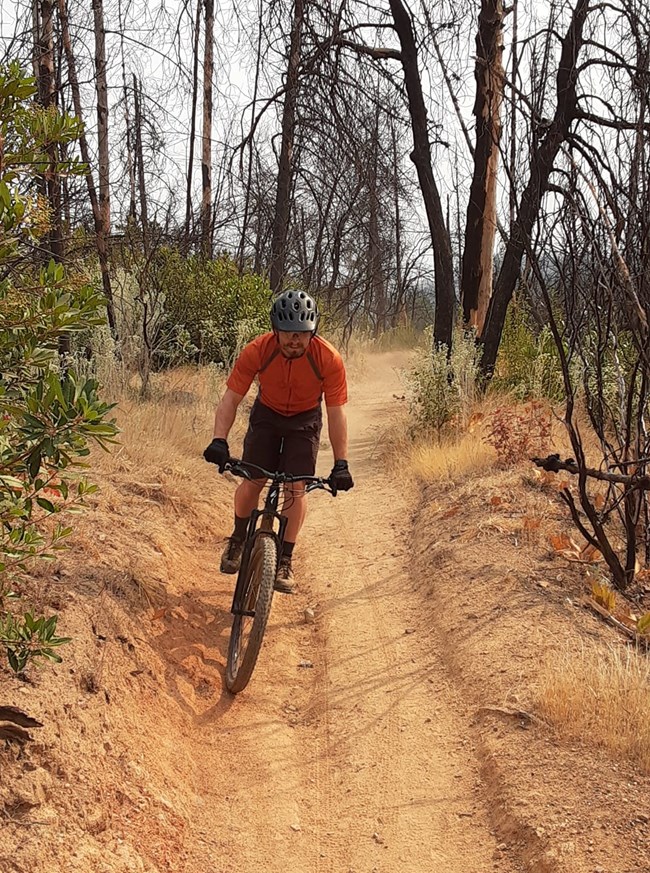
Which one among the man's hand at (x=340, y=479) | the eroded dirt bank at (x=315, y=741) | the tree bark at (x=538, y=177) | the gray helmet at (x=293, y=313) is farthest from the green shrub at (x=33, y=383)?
the tree bark at (x=538, y=177)

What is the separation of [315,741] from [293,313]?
7.32 feet

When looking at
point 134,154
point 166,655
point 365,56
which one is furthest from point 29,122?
point 134,154

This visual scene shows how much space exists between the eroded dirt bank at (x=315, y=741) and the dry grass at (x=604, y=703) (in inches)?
5.0

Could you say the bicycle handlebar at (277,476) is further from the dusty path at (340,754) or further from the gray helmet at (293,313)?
the dusty path at (340,754)

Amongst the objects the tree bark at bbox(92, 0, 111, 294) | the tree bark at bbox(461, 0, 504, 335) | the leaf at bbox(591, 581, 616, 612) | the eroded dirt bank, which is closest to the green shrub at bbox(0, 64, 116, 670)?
the eroded dirt bank

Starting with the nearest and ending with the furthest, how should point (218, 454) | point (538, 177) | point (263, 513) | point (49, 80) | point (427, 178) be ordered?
point (218, 454)
point (263, 513)
point (538, 177)
point (49, 80)
point (427, 178)

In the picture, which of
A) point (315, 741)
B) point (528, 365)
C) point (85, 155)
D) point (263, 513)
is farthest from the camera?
point (528, 365)

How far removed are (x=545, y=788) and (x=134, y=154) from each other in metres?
9.96

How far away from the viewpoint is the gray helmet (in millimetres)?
4055

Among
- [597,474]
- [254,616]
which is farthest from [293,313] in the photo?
[597,474]

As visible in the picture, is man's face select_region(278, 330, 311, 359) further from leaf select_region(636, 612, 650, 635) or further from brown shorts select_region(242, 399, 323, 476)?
leaf select_region(636, 612, 650, 635)

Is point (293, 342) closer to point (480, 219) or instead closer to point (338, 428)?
point (338, 428)

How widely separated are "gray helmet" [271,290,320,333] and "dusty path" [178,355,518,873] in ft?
6.55

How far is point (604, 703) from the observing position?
335cm
